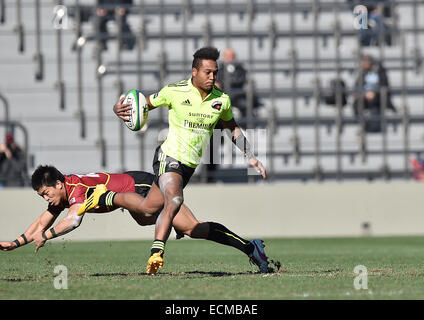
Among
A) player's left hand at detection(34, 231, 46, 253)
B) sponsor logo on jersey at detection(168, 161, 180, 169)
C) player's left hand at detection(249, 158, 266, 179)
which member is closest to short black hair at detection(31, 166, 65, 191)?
player's left hand at detection(34, 231, 46, 253)

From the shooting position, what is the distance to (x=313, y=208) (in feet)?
59.6

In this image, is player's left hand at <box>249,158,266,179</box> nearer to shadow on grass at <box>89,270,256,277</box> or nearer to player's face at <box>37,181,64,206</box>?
shadow on grass at <box>89,270,256,277</box>

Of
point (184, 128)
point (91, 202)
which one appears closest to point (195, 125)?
point (184, 128)

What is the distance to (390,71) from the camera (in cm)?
→ 2133

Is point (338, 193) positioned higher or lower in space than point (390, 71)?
lower

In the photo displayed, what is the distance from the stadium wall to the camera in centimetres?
1798

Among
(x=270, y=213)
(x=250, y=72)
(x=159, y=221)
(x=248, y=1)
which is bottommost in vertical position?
(x=270, y=213)

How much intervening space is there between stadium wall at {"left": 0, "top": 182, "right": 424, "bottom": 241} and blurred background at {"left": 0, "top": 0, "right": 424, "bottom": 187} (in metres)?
0.82

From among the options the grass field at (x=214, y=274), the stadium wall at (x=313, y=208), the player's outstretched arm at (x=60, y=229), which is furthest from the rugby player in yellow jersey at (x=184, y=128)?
→ the stadium wall at (x=313, y=208)

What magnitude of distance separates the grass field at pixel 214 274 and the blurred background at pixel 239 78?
4841 millimetres
